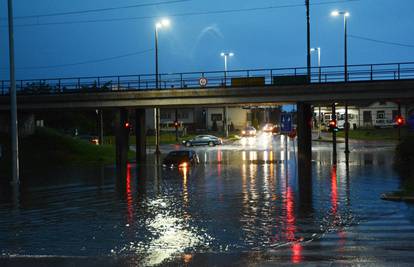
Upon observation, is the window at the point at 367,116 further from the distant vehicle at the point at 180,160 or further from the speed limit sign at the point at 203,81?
the distant vehicle at the point at 180,160

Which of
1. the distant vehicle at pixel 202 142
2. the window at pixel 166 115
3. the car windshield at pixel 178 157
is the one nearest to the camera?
the car windshield at pixel 178 157

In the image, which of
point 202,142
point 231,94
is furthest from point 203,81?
point 202,142

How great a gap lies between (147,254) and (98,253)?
0.98 m

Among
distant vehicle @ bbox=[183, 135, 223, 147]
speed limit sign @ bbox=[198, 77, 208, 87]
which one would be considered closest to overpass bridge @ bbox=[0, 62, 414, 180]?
speed limit sign @ bbox=[198, 77, 208, 87]

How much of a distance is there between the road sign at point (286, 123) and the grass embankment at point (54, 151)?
28592 millimetres

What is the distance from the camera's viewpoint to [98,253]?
11.7m

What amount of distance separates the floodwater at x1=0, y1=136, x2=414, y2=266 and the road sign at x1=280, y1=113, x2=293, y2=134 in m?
2.40

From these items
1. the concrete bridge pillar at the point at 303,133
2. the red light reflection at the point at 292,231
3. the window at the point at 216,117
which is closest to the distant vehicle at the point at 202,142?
the concrete bridge pillar at the point at 303,133

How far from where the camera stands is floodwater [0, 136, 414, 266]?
11258mm

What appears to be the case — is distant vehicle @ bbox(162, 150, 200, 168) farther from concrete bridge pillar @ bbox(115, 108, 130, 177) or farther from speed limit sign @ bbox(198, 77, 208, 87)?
concrete bridge pillar @ bbox(115, 108, 130, 177)

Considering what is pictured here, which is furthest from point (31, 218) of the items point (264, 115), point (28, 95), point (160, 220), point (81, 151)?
point (264, 115)

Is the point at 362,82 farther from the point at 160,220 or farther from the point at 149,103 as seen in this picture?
the point at 160,220

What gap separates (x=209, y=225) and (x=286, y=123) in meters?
12.5

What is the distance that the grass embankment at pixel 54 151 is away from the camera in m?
51.9
